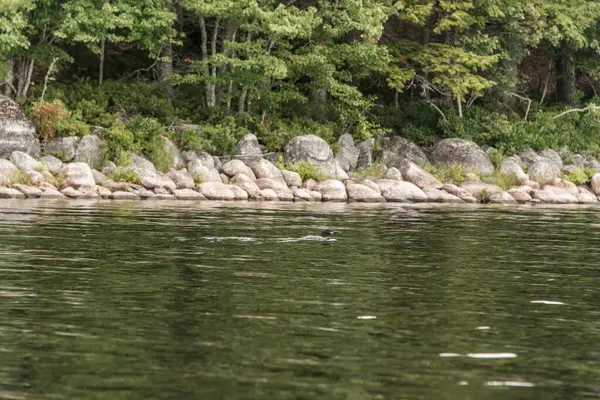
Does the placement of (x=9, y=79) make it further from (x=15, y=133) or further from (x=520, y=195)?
(x=520, y=195)

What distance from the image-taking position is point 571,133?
43.1 m

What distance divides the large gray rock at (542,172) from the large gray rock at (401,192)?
6.19m

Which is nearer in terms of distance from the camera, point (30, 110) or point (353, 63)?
point (30, 110)

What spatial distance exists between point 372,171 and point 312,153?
235 cm

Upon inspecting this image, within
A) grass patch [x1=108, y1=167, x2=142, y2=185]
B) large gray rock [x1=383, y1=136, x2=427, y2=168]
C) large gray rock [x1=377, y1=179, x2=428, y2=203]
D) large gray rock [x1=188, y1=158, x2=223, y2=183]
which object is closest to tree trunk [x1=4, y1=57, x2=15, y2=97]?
grass patch [x1=108, y1=167, x2=142, y2=185]

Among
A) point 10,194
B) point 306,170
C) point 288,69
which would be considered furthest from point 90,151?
point 288,69

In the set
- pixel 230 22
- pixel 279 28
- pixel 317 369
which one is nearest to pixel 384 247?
pixel 317 369

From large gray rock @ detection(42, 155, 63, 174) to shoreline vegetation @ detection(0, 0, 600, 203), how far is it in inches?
1.7

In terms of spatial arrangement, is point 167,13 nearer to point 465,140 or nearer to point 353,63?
point 353,63

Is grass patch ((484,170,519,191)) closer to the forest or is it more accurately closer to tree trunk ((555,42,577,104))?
the forest

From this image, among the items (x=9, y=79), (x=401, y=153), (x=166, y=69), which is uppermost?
(x=166, y=69)

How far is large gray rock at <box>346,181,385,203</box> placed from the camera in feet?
105

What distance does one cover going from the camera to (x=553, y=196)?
34.9 meters

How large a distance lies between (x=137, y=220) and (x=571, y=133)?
2674 cm
